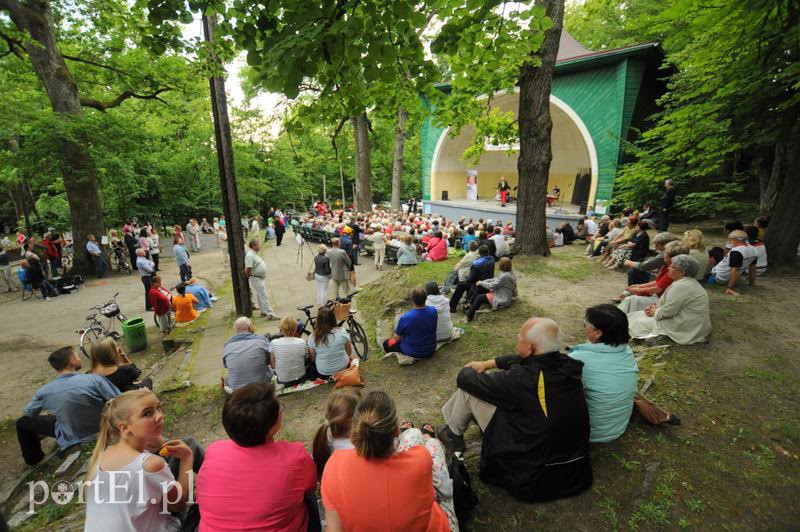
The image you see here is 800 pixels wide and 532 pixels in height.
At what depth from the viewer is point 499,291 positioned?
6004 millimetres

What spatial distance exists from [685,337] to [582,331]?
1232 millimetres

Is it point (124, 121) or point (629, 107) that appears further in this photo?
point (629, 107)

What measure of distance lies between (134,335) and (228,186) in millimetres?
3477

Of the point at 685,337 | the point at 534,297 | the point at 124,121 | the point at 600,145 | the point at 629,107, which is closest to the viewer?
the point at 685,337

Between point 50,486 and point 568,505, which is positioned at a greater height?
point 568,505

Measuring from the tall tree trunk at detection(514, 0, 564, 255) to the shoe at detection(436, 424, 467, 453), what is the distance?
645 centimetres

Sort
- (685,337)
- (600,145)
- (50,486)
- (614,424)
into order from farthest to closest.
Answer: (600,145) < (685,337) < (50,486) < (614,424)

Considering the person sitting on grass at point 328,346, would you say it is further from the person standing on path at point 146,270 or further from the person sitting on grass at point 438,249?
the person standing on path at point 146,270

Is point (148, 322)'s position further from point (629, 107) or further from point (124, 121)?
point (629, 107)

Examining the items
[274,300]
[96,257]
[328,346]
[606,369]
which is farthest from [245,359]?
[96,257]

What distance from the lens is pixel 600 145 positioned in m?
16.5

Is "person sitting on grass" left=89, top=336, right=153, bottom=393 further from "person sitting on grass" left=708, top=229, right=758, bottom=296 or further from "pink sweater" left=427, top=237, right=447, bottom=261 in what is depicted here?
"person sitting on grass" left=708, top=229, right=758, bottom=296

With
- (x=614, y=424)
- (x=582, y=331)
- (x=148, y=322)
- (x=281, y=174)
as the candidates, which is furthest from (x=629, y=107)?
(x=281, y=174)

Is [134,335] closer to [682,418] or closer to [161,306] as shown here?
[161,306]
